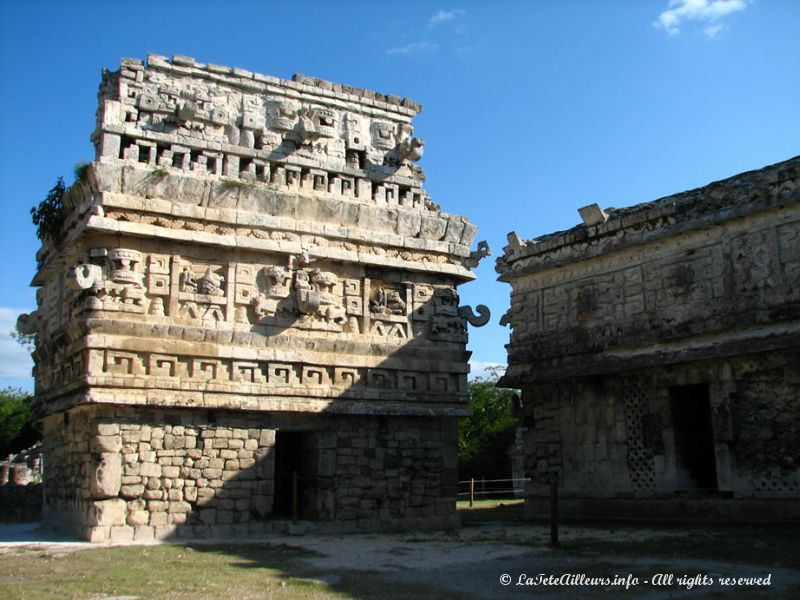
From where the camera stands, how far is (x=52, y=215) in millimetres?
13055

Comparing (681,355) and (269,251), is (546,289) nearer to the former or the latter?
(681,355)

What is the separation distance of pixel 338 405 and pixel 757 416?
6580mm

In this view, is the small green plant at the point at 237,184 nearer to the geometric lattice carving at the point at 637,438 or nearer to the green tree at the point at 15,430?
the geometric lattice carving at the point at 637,438

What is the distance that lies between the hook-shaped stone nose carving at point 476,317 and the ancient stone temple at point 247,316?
1.1 inches

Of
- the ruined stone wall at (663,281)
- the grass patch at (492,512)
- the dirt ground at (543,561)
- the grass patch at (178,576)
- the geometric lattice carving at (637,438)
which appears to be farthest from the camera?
the grass patch at (492,512)

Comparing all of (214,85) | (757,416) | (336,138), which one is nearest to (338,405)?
(336,138)

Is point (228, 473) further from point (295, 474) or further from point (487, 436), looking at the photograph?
point (487, 436)

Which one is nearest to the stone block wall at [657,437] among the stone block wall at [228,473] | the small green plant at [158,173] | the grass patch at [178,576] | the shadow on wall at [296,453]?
the shadow on wall at [296,453]

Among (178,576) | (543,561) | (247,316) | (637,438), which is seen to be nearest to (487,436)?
(637,438)

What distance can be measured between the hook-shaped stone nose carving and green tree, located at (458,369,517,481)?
10.2 metres

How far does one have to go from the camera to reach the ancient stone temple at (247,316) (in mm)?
10875

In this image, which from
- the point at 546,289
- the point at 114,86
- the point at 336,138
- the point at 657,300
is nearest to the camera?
the point at 114,86

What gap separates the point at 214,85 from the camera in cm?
1255

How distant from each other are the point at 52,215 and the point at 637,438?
10815 millimetres
